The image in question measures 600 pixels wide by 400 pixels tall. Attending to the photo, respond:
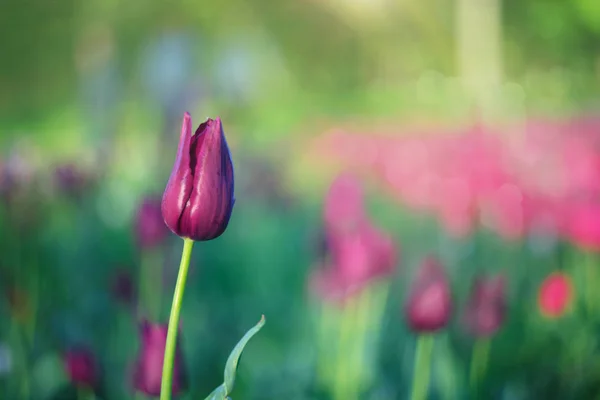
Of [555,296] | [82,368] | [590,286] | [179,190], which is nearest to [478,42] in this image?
[590,286]

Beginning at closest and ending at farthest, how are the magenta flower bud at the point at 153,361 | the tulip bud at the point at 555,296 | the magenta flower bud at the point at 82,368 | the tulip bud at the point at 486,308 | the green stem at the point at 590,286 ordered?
the magenta flower bud at the point at 153,361 < the magenta flower bud at the point at 82,368 < the tulip bud at the point at 486,308 < the tulip bud at the point at 555,296 < the green stem at the point at 590,286

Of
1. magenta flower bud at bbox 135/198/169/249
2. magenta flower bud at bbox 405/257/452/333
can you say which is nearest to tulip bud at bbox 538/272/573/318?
magenta flower bud at bbox 405/257/452/333

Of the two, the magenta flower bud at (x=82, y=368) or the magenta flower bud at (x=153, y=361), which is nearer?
the magenta flower bud at (x=153, y=361)

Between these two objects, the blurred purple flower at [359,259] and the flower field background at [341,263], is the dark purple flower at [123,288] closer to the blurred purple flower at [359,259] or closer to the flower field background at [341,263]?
the flower field background at [341,263]

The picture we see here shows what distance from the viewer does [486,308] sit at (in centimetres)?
82

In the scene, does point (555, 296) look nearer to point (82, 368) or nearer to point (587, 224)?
point (587, 224)

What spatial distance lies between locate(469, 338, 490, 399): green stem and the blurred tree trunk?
340 cm

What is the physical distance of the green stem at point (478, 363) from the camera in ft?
2.88

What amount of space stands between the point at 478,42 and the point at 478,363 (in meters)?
4.19

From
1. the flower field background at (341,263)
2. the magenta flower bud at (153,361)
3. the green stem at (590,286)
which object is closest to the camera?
the magenta flower bud at (153,361)

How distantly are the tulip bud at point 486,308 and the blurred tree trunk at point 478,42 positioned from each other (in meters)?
3.57

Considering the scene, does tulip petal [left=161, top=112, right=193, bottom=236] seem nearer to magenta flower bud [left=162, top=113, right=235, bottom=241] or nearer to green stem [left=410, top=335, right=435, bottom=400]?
magenta flower bud [left=162, top=113, right=235, bottom=241]

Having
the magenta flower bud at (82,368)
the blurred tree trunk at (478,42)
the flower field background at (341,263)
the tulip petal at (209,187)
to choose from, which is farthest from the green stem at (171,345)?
the blurred tree trunk at (478,42)

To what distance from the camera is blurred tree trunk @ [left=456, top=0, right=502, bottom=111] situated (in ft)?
14.6
